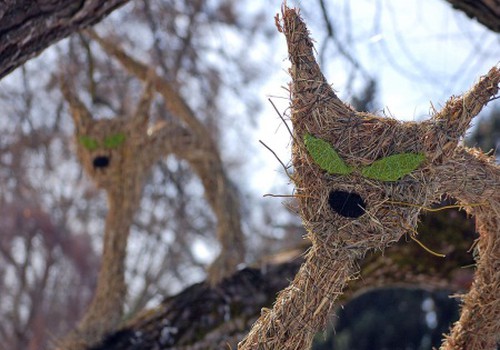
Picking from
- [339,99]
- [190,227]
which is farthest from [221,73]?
[339,99]

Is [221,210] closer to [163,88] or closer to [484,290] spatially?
[163,88]

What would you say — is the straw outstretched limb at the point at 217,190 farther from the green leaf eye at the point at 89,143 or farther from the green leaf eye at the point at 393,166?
the green leaf eye at the point at 393,166

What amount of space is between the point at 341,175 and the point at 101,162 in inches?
84.2

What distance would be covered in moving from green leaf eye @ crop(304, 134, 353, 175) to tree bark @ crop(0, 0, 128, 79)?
1.05 m

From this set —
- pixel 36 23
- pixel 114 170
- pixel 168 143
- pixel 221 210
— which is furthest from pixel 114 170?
pixel 36 23

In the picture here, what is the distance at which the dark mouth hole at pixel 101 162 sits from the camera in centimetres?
366

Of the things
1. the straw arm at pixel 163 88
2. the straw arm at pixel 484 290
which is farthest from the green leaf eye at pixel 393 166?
the straw arm at pixel 163 88

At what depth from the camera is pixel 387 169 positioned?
1.72 metres

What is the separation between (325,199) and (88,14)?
3.82 feet

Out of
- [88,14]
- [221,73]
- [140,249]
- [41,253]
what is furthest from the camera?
[41,253]

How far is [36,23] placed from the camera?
232 centimetres

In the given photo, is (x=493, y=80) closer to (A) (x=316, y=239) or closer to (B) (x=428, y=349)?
(A) (x=316, y=239)

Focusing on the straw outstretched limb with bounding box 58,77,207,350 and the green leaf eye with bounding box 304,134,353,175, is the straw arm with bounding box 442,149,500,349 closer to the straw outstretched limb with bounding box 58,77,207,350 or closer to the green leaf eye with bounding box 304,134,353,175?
the green leaf eye with bounding box 304,134,353,175

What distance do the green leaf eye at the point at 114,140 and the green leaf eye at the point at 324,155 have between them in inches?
81.0
